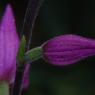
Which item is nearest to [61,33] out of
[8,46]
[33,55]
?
[33,55]

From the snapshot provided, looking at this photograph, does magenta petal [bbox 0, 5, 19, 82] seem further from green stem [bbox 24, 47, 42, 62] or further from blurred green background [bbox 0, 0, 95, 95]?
blurred green background [bbox 0, 0, 95, 95]

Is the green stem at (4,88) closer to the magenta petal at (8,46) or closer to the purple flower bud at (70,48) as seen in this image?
the magenta petal at (8,46)

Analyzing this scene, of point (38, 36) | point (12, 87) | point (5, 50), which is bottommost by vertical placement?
point (38, 36)

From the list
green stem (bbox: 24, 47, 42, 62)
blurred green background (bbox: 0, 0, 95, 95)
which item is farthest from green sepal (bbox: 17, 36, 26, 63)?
blurred green background (bbox: 0, 0, 95, 95)

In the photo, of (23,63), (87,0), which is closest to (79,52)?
(23,63)

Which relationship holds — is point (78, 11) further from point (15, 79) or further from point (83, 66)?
point (15, 79)

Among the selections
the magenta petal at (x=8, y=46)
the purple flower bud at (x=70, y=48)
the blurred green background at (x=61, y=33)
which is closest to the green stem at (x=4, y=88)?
the magenta petal at (x=8, y=46)
